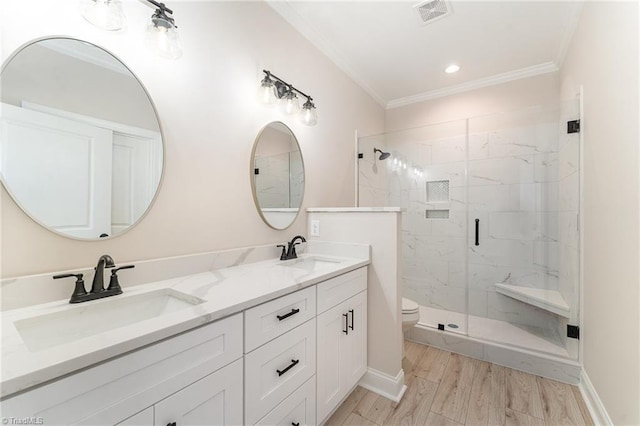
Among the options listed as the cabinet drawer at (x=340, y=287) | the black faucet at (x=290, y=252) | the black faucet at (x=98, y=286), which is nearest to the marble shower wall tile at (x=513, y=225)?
the cabinet drawer at (x=340, y=287)

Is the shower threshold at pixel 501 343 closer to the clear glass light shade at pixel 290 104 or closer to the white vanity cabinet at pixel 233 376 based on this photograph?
the white vanity cabinet at pixel 233 376

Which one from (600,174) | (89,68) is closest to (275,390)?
(89,68)

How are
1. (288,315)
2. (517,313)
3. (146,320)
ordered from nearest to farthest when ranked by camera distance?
(146,320), (288,315), (517,313)

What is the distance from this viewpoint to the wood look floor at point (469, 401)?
1.50 metres

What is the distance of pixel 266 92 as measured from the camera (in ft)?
5.63

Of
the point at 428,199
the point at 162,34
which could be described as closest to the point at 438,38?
the point at 428,199

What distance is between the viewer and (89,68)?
1053 millimetres

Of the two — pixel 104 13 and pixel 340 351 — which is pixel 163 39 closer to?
pixel 104 13

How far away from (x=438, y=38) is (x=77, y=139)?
2.56 metres

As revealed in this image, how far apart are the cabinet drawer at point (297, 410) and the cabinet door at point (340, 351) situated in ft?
0.17

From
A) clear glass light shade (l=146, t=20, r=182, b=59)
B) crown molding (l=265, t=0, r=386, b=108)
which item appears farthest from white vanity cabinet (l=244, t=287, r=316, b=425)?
crown molding (l=265, t=0, r=386, b=108)

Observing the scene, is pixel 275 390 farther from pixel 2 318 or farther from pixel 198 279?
pixel 2 318

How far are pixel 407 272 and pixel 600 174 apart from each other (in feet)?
6.41

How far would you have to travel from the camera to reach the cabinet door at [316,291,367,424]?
1347 millimetres
